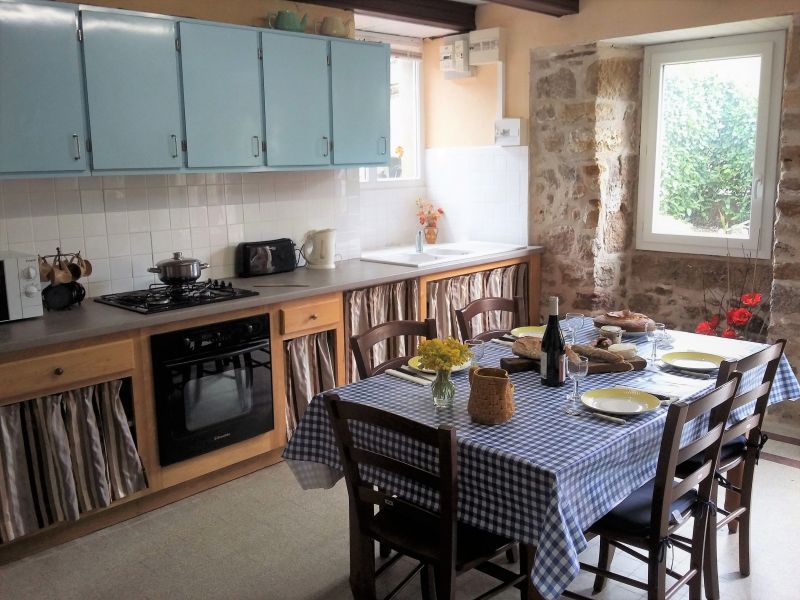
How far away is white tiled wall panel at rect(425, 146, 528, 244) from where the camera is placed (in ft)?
16.8

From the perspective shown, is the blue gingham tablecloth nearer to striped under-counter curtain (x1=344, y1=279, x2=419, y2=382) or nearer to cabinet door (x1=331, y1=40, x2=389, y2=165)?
striped under-counter curtain (x1=344, y1=279, x2=419, y2=382)

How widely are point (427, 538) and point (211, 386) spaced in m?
1.56

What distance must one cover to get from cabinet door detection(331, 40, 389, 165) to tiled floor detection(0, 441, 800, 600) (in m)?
1.87

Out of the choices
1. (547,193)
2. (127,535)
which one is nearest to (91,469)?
(127,535)

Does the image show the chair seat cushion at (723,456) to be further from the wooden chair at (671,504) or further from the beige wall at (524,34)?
the beige wall at (524,34)

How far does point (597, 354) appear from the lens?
2.74 meters

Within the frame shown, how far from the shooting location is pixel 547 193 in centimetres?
496

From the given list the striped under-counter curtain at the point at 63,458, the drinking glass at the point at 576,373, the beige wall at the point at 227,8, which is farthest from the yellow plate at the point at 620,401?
the beige wall at the point at 227,8

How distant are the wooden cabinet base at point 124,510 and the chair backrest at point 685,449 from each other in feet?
6.95

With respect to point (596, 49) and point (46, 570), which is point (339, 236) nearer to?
point (596, 49)

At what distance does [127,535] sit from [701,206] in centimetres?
360

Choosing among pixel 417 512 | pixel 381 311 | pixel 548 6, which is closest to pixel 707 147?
pixel 548 6

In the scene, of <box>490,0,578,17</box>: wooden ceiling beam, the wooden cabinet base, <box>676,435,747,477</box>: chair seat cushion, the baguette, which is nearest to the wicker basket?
the baguette

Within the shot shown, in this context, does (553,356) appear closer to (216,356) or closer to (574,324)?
(574,324)
